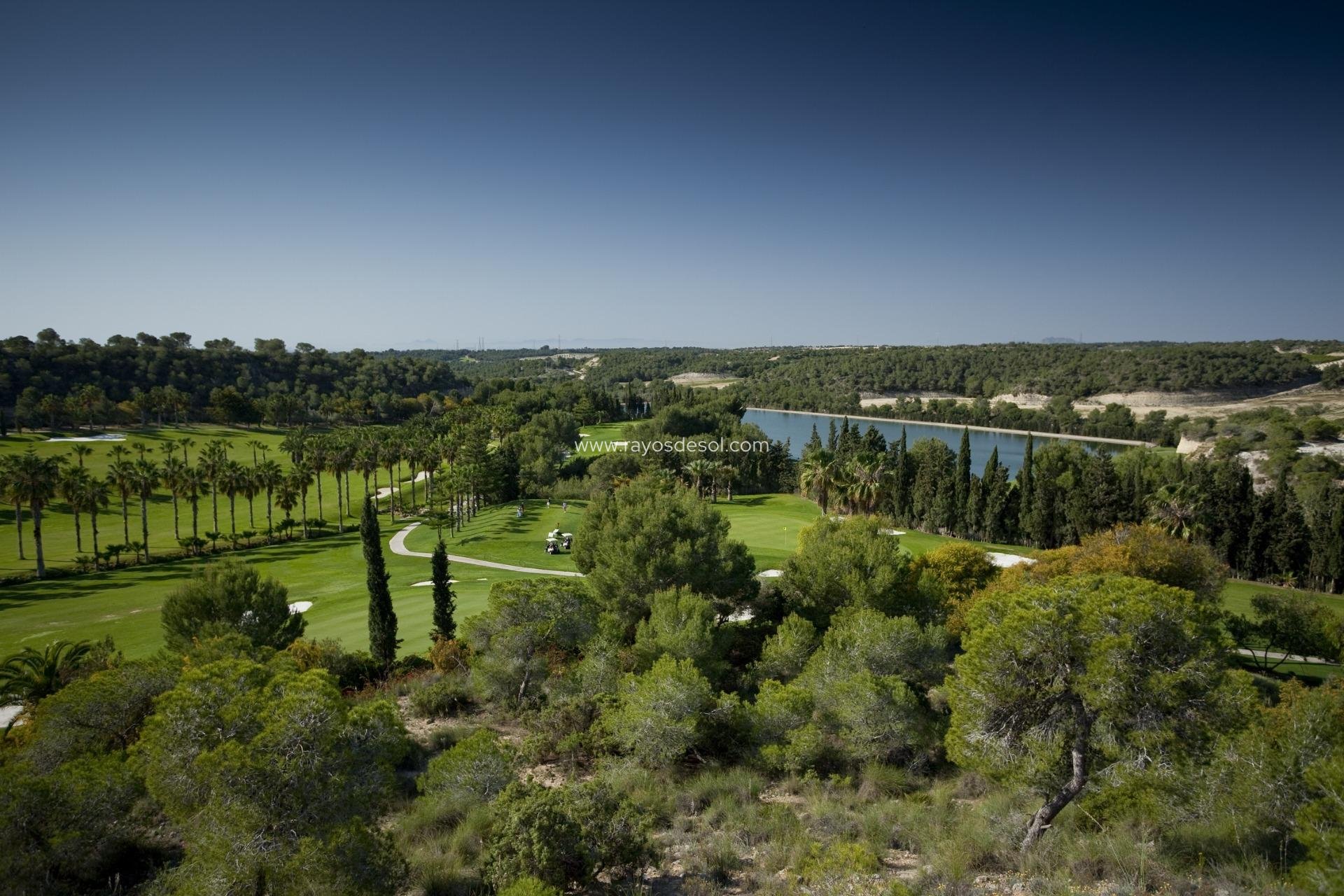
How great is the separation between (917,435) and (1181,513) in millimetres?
92171

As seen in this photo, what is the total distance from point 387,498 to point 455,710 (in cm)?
5153

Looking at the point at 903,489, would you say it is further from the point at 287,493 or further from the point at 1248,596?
the point at 287,493

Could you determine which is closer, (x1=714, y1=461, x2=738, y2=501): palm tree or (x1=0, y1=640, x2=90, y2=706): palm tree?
(x1=0, y1=640, x2=90, y2=706): palm tree

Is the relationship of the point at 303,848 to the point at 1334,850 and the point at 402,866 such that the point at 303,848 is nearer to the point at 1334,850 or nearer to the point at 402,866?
the point at 402,866

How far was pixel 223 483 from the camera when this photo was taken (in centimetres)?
4828

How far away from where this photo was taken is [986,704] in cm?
1193

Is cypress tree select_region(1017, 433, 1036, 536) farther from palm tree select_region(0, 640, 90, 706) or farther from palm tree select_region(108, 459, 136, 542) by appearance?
palm tree select_region(108, 459, 136, 542)

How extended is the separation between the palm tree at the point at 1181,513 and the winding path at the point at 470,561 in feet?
108

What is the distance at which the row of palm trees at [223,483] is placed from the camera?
41281mm

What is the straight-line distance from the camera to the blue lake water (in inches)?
4011

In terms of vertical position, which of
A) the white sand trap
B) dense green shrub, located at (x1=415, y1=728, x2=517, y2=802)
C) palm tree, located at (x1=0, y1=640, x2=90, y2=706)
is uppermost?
dense green shrub, located at (x1=415, y1=728, x2=517, y2=802)

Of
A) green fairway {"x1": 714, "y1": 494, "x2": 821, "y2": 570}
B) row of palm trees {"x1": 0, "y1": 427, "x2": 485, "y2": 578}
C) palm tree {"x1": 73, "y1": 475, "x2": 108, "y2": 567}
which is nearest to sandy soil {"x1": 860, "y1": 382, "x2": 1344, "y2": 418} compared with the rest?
green fairway {"x1": 714, "y1": 494, "x2": 821, "y2": 570}

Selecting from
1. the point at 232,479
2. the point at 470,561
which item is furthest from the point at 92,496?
the point at 470,561

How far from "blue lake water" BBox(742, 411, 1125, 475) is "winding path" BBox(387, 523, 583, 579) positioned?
59.7 metres
